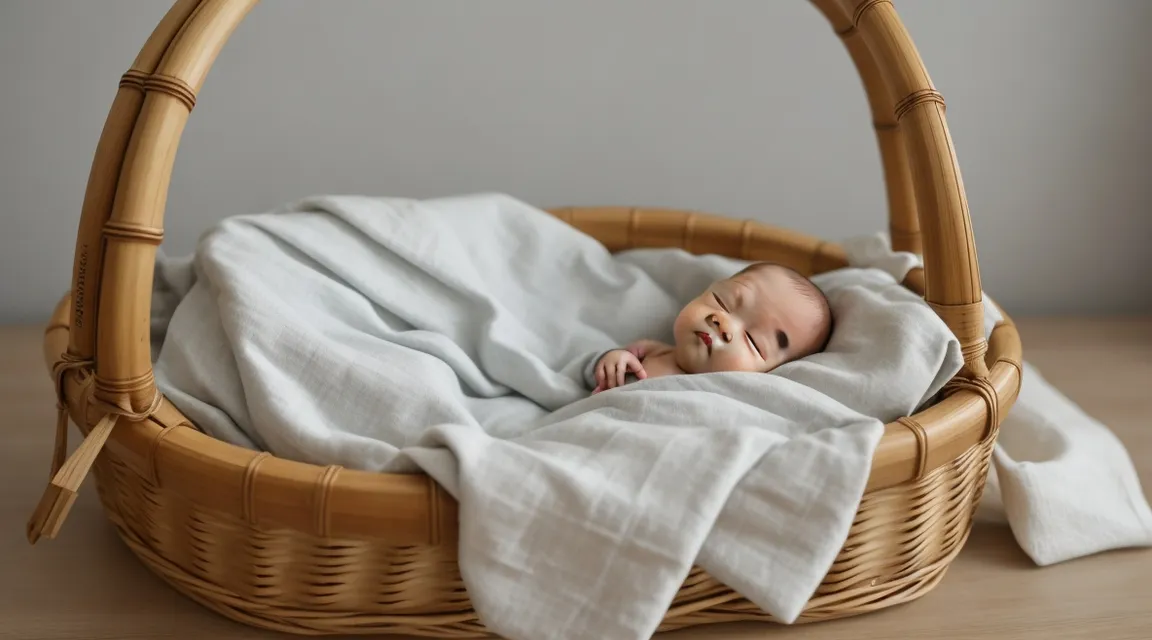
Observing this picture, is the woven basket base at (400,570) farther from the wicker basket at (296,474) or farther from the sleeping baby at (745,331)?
the sleeping baby at (745,331)

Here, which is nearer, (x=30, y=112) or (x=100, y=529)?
(x=100, y=529)

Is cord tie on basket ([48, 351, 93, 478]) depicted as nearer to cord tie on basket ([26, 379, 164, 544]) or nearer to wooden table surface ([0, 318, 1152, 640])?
cord tie on basket ([26, 379, 164, 544])

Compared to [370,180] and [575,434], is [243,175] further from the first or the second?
[575,434]

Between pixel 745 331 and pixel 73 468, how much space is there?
65 centimetres

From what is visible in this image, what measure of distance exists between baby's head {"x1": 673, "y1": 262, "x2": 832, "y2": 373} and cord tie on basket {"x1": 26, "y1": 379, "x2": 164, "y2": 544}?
536 mm

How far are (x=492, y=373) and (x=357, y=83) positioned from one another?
562 mm

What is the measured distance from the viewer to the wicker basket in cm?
80

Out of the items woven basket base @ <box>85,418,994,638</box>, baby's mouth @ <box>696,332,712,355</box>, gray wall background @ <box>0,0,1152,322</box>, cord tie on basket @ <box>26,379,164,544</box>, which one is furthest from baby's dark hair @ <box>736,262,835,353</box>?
cord tie on basket @ <box>26,379,164,544</box>

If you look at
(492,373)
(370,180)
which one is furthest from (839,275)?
(370,180)

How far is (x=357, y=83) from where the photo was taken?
58.3 inches

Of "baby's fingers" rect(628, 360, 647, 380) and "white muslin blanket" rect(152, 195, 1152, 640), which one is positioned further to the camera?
"baby's fingers" rect(628, 360, 647, 380)

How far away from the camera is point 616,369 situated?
1124mm

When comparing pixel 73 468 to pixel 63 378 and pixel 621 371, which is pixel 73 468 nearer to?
A: pixel 63 378

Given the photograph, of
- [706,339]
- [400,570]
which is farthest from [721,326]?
[400,570]
